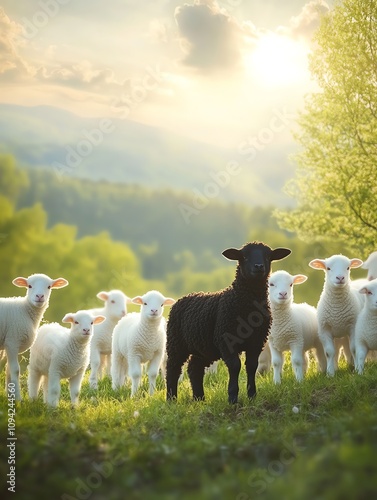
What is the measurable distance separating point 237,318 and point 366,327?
7.30 feet

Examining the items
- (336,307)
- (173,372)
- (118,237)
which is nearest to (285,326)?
(336,307)

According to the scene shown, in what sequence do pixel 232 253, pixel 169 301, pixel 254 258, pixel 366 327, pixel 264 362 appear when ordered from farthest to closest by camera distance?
pixel 264 362
pixel 169 301
pixel 366 327
pixel 232 253
pixel 254 258

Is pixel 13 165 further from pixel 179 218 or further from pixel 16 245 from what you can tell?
pixel 179 218

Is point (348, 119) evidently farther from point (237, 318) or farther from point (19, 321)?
point (19, 321)

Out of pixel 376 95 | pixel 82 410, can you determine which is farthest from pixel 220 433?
pixel 376 95

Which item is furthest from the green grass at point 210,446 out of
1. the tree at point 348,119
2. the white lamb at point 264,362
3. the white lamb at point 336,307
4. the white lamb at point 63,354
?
the tree at point 348,119

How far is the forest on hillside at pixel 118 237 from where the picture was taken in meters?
29.6

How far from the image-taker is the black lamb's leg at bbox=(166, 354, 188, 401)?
989 cm

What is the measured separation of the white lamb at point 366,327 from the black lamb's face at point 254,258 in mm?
1619

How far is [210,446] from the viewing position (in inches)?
251

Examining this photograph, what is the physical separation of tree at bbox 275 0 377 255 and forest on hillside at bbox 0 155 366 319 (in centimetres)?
895

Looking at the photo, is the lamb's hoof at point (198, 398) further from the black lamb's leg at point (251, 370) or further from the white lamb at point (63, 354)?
the white lamb at point (63, 354)

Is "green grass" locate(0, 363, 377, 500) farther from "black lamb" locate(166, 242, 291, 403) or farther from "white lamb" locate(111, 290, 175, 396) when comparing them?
"white lamb" locate(111, 290, 175, 396)

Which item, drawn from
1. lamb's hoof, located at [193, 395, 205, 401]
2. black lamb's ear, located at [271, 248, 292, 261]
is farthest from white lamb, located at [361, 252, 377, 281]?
lamb's hoof, located at [193, 395, 205, 401]
